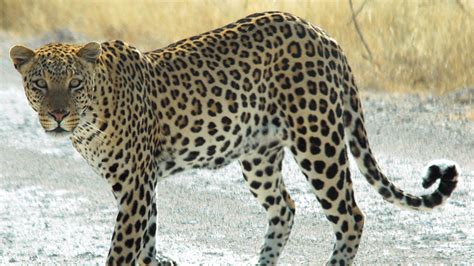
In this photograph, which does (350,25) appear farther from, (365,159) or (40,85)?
(40,85)

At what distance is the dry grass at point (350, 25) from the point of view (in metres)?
13.8

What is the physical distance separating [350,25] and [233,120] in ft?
28.1

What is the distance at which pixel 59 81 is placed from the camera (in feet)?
21.4

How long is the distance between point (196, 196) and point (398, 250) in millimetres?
2036

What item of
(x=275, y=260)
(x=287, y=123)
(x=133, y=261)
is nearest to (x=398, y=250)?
(x=275, y=260)

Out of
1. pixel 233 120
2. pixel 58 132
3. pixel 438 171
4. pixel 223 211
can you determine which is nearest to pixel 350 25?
pixel 223 211

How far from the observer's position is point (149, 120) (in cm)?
687

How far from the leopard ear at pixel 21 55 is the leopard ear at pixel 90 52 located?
0.78 ft

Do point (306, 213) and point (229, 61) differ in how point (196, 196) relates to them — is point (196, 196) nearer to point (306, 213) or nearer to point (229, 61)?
point (306, 213)

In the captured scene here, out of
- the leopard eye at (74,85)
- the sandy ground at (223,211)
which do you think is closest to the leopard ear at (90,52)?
the leopard eye at (74,85)

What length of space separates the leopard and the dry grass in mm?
6144

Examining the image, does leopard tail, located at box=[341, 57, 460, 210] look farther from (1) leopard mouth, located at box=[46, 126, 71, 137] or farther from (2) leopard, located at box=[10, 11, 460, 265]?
(1) leopard mouth, located at box=[46, 126, 71, 137]

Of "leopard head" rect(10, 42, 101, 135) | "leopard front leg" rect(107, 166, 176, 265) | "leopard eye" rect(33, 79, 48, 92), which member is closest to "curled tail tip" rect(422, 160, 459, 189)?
"leopard front leg" rect(107, 166, 176, 265)

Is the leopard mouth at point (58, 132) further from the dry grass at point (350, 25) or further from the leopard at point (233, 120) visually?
the dry grass at point (350, 25)
